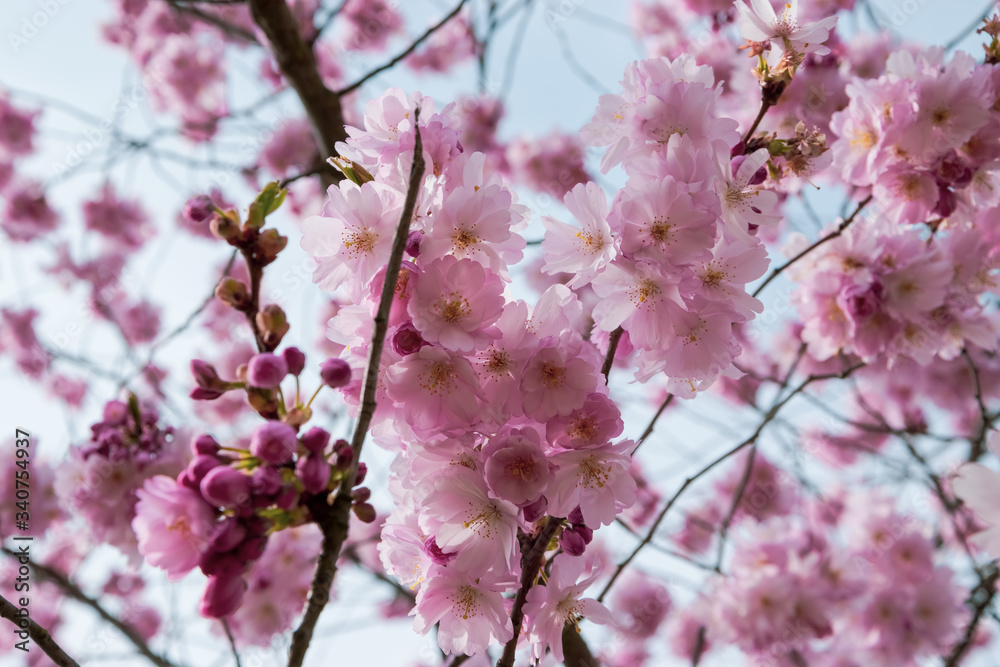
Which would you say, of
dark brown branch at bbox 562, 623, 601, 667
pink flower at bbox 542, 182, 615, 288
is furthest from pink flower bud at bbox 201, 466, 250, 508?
dark brown branch at bbox 562, 623, 601, 667

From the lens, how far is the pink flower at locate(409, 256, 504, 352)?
0.97 m

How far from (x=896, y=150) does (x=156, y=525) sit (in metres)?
1.94

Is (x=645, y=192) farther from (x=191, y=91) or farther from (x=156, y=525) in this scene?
(x=191, y=91)

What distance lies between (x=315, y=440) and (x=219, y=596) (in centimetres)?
22

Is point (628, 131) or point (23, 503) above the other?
point (628, 131)

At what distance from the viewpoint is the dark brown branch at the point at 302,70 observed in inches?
86.2

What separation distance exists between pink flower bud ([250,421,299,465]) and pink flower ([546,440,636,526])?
42cm

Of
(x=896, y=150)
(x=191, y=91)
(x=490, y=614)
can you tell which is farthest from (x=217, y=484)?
(x=191, y=91)

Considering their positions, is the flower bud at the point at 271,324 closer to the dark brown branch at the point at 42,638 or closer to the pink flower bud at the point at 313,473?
the pink flower bud at the point at 313,473

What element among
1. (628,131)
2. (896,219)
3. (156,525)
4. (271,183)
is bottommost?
Result: (156,525)

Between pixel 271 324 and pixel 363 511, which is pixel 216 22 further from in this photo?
pixel 363 511

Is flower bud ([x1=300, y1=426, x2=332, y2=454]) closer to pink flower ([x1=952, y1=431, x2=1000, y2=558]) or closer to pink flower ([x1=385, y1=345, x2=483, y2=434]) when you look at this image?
pink flower ([x1=385, y1=345, x2=483, y2=434])

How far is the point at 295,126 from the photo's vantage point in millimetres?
5500

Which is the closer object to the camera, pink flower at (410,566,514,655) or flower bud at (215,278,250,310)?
flower bud at (215,278,250,310)
